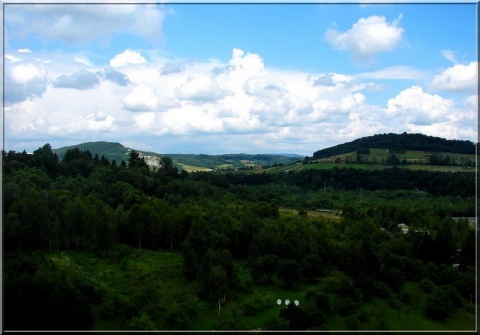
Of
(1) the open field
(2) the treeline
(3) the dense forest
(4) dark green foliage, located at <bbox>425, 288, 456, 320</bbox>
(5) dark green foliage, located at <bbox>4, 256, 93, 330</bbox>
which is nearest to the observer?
(5) dark green foliage, located at <bbox>4, 256, 93, 330</bbox>

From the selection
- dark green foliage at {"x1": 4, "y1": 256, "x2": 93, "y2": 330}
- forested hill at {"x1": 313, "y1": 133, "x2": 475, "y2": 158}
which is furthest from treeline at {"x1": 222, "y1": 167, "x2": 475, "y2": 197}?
dark green foliage at {"x1": 4, "y1": 256, "x2": 93, "y2": 330}

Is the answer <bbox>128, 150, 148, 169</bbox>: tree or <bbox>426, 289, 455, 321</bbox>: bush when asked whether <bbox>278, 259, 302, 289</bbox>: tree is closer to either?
<bbox>426, 289, 455, 321</bbox>: bush

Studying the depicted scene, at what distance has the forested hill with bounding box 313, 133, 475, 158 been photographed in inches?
2660

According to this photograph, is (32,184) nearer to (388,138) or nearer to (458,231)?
(458,231)

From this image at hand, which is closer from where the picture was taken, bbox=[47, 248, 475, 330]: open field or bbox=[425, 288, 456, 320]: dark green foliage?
bbox=[47, 248, 475, 330]: open field

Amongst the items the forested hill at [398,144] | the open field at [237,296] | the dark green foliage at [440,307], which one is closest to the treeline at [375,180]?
the forested hill at [398,144]

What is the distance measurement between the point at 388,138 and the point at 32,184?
208 ft

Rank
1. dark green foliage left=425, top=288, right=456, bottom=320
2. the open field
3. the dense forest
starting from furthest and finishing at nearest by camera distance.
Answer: dark green foliage left=425, top=288, right=456, bottom=320, the open field, the dense forest

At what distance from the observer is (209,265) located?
18703 mm

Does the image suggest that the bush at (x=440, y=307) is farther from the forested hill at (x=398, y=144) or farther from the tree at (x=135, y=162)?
the forested hill at (x=398, y=144)

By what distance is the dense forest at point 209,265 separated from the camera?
47.8ft

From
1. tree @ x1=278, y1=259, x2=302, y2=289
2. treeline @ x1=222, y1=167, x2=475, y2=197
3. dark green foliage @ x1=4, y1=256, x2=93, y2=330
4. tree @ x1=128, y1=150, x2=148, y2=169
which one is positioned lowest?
tree @ x1=278, y1=259, x2=302, y2=289

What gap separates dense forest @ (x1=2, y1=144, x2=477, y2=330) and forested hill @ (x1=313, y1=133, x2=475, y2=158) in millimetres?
38172

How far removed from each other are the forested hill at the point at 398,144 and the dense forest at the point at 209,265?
125 feet
